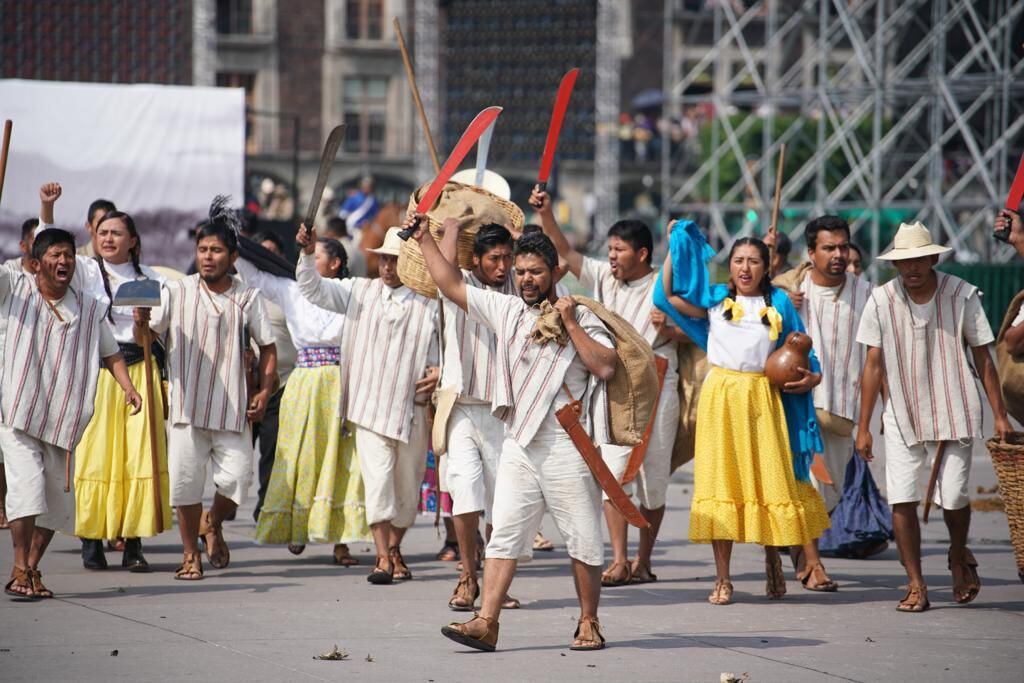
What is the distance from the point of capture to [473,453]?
7.23m

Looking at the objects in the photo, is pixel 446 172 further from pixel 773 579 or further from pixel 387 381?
pixel 773 579

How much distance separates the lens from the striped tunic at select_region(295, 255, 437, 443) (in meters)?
7.94

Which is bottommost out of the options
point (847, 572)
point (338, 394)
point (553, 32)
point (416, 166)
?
point (847, 572)

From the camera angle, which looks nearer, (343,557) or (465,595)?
(465,595)

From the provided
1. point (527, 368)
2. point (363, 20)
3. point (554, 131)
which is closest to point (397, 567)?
point (527, 368)

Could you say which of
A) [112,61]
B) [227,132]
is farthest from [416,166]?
[227,132]

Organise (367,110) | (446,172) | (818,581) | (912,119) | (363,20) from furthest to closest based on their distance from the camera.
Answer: (363,20) < (367,110) < (912,119) < (818,581) < (446,172)

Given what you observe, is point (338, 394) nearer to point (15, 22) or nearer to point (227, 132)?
point (227, 132)

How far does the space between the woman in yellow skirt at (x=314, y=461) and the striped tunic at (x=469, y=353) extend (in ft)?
4.00

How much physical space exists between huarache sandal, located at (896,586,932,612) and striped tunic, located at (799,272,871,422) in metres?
1.28

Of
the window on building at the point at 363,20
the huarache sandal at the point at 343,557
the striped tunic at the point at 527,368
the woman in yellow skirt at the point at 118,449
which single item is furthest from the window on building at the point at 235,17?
the striped tunic at the point at 527,368

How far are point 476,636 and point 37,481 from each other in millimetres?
2399

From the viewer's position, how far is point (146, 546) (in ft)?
29.4

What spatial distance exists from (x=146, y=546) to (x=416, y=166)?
32.5 meters
